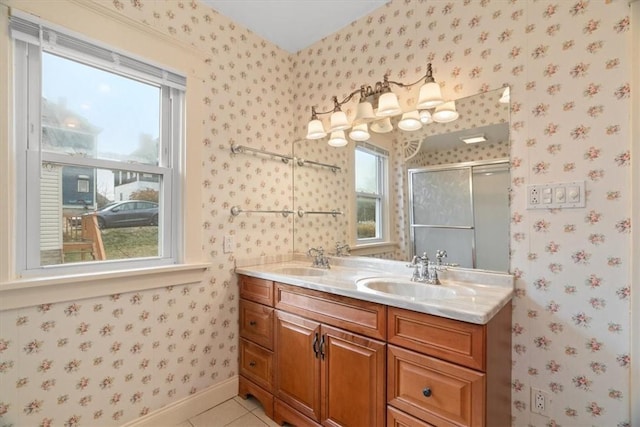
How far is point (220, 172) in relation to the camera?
2020 millimetres

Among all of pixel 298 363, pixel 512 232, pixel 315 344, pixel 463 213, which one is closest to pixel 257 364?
pixel 298 363

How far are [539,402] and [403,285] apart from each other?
0.77 metres

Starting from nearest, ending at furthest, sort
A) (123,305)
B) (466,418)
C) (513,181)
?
(466,418) < (513,181) < (123,305)

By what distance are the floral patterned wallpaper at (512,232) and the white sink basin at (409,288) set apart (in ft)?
1.09

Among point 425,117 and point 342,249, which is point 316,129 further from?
point 342,249

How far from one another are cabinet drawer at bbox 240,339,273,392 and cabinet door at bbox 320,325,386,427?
1.53 feet

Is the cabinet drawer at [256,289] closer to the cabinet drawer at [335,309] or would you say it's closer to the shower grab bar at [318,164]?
the cabinet drawer at [335,309]

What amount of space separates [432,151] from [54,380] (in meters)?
2.26

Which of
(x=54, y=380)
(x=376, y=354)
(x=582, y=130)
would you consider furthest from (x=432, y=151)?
(x=54, y=380)

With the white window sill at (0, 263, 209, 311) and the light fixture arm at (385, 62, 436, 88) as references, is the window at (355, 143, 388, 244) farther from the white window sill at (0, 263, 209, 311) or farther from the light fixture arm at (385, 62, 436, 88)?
the white window sill at (0, 263, 209, 311)

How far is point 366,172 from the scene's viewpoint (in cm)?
206

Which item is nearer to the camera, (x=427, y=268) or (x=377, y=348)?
(x=377, y=348)

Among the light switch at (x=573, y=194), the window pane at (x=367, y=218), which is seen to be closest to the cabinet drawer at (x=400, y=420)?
the window pane at (x=367, y=218)

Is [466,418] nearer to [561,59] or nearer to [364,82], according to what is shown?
[561,59]
